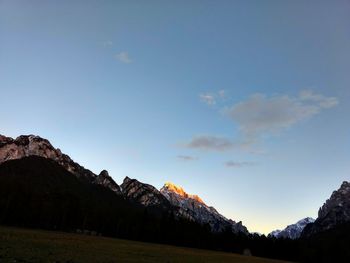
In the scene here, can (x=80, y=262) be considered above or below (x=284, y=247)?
below

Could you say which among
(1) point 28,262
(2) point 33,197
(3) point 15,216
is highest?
(2) point 33,197

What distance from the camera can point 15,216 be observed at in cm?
13862

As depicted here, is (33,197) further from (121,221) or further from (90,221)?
(121,221)

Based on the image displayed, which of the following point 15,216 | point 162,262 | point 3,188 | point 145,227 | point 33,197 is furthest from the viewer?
point 145,227

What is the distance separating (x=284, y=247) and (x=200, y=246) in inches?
1683

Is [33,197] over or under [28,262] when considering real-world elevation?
over

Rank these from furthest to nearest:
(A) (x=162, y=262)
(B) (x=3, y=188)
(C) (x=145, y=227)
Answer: (C) (x=145, y=227), (B) (x=3, y=188), (A) (x=162, y=262)

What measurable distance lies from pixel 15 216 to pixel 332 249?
144 m

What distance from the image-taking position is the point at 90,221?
173875mm

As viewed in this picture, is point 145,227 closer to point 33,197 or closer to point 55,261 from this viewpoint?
point 33,197

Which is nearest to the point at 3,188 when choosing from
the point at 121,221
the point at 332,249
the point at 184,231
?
the point at 121,221

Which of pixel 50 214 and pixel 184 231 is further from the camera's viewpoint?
pixel 184 231

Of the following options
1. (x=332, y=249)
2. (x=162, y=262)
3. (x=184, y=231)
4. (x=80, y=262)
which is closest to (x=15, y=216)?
(x=184, y=231)

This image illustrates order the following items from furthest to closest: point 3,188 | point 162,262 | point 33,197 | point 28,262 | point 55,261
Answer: point 33,197, point 3,188, point 162,262, point 55,261, point 28,262
